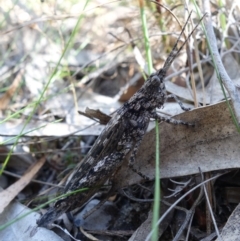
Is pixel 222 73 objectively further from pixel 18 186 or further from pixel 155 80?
pixel 18 186

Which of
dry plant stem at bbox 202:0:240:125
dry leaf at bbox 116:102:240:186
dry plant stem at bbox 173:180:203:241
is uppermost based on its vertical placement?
dry plant stem at bbox 202:0:240:125

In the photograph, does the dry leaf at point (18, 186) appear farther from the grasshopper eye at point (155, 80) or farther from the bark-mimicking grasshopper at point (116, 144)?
the grasshopper eye at point (155, 80)

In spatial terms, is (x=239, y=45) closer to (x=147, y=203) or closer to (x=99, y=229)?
(x=147, y=203)

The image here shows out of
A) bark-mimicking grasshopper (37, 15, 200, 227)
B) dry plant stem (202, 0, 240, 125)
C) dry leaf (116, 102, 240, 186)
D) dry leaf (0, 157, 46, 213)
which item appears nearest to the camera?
dry plant stem (202, 0, 240, 125)

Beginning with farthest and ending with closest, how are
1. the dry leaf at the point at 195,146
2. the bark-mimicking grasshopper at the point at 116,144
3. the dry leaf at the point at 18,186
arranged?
the dry leaf at the point at 18,186 → the bark-mimicking grasshopper at the point at 116,144 → the dry leaf at the point at 195,146

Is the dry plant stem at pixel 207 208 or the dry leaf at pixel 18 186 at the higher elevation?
the dry leaf at pixel 18 186

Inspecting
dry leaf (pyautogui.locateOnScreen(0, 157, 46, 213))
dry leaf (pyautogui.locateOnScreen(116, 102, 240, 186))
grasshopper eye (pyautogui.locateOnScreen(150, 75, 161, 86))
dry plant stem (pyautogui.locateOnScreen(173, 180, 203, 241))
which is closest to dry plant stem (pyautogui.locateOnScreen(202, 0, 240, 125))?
dry leaf (pyautogui.locateOnScreen(116, 102, 240, 186))

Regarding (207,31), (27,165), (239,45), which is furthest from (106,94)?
(207,31)

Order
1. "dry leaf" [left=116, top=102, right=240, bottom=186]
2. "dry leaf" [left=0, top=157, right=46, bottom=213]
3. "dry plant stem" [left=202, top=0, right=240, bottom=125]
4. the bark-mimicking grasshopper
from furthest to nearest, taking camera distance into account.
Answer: "dry leaf" [left=0, top=157, right=46, bottom=213] < the bark-mimicking grasshopper < "dry leaf" [left=116, top=102, right=240, bottom=186] < "dry plant stem" [left=202, top=0, right=240, bottom=125]

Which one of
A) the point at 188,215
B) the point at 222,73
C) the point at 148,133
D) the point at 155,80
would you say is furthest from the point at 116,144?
the point at 222,73

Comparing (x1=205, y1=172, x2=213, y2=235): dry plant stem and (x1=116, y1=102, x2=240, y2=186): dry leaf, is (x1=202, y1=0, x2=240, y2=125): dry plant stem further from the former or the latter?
(x1=205, y1=172, x2=213, y2=235): dry plant stem

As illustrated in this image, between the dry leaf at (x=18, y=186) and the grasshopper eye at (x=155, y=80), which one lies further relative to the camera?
the dry leaf at (x=18, y=186)

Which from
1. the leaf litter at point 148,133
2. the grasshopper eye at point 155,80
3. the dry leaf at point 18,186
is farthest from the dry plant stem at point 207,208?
the dry leaf at point 18,186
